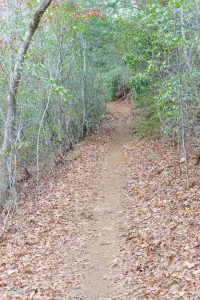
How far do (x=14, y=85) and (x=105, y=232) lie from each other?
5.83 metres

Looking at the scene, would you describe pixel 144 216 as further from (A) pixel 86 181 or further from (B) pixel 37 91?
(B) pixel 37 91

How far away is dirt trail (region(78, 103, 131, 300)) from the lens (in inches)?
270

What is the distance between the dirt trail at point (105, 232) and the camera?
686 cm

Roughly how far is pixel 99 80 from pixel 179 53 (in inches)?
420

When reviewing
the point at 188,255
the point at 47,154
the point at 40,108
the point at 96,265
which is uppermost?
the point at 40,108

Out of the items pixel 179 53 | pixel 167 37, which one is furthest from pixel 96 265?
pixel 179 53

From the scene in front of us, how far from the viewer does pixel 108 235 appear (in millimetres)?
9125

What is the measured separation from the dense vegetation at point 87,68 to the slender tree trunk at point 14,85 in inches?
8.9

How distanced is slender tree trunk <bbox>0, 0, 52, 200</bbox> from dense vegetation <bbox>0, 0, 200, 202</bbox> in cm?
23

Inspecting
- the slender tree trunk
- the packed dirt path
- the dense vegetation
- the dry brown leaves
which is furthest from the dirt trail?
the slender tree trunk

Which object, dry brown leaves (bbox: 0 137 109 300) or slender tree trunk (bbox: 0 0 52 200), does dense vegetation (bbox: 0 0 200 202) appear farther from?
dry brown leaves (bbox: 0 137 109 300)

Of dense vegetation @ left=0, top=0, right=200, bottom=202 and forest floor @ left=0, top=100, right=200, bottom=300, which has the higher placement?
dense vegetation @ left=0, top=0, right=200, bottom=202

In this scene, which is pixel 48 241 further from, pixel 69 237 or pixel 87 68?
pixel 87 68

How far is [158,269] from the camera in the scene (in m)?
6.76
